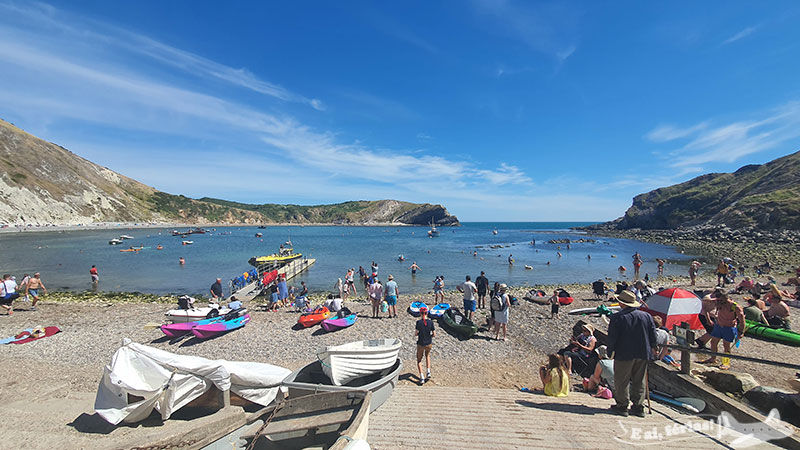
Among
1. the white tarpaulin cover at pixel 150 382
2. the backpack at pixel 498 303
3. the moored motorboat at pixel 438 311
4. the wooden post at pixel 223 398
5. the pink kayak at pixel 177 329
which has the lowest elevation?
the pink kayak at pixel 177 329

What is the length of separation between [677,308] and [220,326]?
51.4ft

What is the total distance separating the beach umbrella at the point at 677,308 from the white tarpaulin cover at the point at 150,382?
1165 centimetres

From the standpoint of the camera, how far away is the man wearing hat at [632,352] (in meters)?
5.28

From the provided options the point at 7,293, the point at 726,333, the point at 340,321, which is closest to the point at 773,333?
the point at 726,333

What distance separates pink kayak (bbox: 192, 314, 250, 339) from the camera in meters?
12.2

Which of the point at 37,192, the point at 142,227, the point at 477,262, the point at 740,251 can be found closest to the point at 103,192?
the point at 142,227

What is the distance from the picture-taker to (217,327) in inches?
499

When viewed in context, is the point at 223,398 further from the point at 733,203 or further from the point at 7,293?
the point at 733,203

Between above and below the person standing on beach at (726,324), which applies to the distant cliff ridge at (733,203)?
above

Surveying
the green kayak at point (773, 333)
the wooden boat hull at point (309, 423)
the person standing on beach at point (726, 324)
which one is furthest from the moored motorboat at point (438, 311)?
the green kayak at point (773, 333)

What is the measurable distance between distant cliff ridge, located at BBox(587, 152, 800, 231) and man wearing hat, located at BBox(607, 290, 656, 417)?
79276 millimetres

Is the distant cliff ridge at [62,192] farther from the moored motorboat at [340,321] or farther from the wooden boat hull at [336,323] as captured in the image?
the wooden boat hull at [336,323]

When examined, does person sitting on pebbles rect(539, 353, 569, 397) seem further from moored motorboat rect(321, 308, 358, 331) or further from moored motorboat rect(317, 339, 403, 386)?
moored motorboat rect(321, 308, 358, 331)

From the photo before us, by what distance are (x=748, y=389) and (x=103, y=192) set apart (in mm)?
156691
